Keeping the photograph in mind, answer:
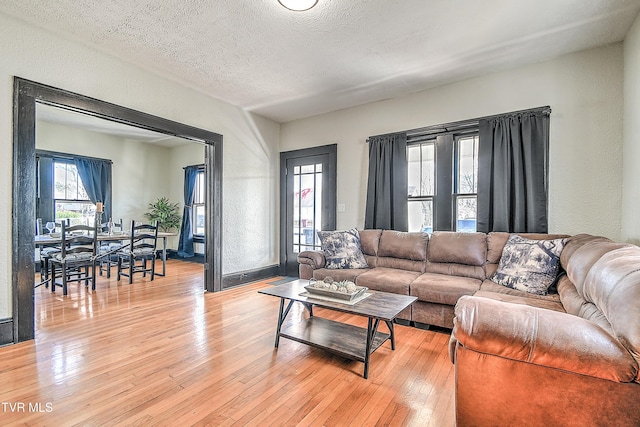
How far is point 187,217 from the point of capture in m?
7.31

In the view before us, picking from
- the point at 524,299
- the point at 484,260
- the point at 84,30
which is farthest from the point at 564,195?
the point at 84,30

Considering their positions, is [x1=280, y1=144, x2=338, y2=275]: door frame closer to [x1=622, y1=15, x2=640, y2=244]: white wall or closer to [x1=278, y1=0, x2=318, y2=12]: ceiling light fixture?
[x1=278, y1=0, x2=318, y2=12]: ceiling light fixture

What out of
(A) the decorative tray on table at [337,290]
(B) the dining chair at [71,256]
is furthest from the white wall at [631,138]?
(B) the dining chair at [71,256]

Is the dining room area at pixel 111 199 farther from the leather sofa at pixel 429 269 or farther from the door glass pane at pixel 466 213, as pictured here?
the door glass pane at pixel 466 213

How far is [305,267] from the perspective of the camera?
3.90 m

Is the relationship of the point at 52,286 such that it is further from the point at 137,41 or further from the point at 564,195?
the point at 564,195

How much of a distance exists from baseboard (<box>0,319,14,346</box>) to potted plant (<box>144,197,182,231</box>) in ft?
16.0

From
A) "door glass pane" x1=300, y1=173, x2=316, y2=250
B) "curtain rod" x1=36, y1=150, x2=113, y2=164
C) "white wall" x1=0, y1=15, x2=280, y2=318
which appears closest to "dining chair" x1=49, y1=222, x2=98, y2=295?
"white wall" x1=0, y1=15, x2=280, y2=318

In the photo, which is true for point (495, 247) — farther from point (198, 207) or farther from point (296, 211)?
point (198, 207)

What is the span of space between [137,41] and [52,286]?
3.63 metres

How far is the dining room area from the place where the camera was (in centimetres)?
484

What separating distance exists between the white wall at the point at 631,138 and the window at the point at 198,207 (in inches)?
280

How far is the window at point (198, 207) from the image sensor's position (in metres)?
7.22

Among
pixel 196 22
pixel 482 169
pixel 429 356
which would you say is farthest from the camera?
pixel 482 169
